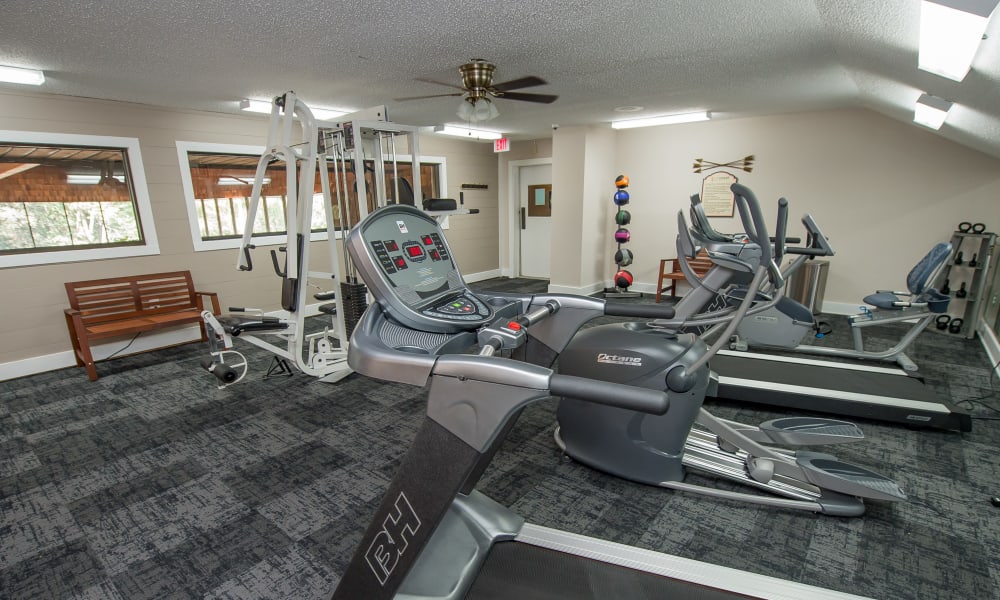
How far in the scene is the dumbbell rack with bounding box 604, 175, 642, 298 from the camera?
6.14 metres

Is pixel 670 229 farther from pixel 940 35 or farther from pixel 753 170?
pixel 940 35

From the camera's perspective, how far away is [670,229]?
251 inches

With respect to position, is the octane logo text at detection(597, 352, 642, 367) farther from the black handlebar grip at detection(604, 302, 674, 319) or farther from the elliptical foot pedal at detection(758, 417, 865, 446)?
the elliptical foot pedal at detection(758, 417, 865, 446)

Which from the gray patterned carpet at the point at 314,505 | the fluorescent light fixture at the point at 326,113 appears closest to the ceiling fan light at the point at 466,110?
the fluorescent light fixture at the point at 326,113

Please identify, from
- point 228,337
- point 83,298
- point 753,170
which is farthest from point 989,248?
point 83,298

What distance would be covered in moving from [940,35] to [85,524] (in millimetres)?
4481

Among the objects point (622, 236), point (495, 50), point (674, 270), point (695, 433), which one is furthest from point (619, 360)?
point (674, 270)

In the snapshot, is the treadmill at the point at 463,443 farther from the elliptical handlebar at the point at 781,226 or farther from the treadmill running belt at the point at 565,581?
the elliptical handlebar at the point at 781,226

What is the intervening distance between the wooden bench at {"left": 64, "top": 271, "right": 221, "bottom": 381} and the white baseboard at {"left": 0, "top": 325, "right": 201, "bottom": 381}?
4.2 inches

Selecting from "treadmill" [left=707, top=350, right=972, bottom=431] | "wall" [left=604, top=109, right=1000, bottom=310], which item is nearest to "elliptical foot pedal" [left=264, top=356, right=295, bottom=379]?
"treadmill" [left=707, top=350, right=972, bottom=431]

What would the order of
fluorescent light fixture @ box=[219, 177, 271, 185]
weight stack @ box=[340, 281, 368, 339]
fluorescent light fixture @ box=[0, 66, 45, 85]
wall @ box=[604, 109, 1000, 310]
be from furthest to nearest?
fluorescent light fixture @ box=[219, 177, 271, 185] → wall @ box=[604, 109, 1000, 310] → weight stack @ box=[340, 281, 368, 339] → fluorescent light fixture @ box=[0, 66, 45, 85]

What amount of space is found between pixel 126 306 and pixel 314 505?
3566mm

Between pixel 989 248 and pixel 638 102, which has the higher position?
pixel 638 102

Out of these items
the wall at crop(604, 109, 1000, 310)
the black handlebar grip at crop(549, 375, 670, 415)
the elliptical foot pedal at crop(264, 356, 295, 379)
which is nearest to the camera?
the black handlebar grip at crop(549, 375, 670, 415)
